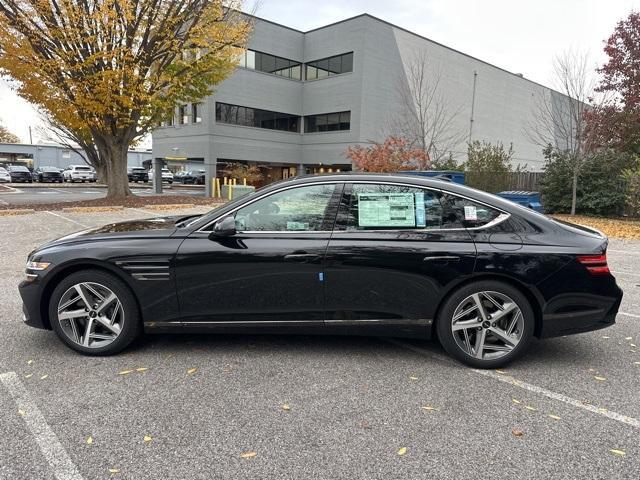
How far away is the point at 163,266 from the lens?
3604 millimetres

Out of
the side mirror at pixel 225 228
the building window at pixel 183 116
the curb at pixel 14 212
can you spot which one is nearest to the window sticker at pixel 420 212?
the side mirror at pixel 225 228

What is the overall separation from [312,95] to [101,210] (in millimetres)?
→ 20464

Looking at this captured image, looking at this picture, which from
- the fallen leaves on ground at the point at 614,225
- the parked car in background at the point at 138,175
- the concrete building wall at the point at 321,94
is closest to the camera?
the fallen leaves on ground at the point at 614,225

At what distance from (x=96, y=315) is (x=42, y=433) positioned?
1181mm

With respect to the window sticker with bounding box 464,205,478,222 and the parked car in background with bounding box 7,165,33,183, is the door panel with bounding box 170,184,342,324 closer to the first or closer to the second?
the window sticker with bounding box 464,205,478,222

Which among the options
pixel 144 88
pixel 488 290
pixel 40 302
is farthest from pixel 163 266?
pixel 144 88

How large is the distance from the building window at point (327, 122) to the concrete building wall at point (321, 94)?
39 cm

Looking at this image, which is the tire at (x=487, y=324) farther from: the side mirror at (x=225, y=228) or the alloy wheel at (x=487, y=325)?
the side mirror at (x=225, y=228)

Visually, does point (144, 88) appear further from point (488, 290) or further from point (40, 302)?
point (488, 290)

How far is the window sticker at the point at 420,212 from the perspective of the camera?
3664mm

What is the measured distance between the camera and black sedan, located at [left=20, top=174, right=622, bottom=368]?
3.53 m

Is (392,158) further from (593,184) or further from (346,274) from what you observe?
(346,274)

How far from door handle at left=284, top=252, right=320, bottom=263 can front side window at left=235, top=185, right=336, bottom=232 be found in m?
0.21

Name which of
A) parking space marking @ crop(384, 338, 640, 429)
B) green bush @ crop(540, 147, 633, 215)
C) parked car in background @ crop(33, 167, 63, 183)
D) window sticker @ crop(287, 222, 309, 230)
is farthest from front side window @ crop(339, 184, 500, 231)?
parked car in background @ crop(33, 167, 63, 183)
